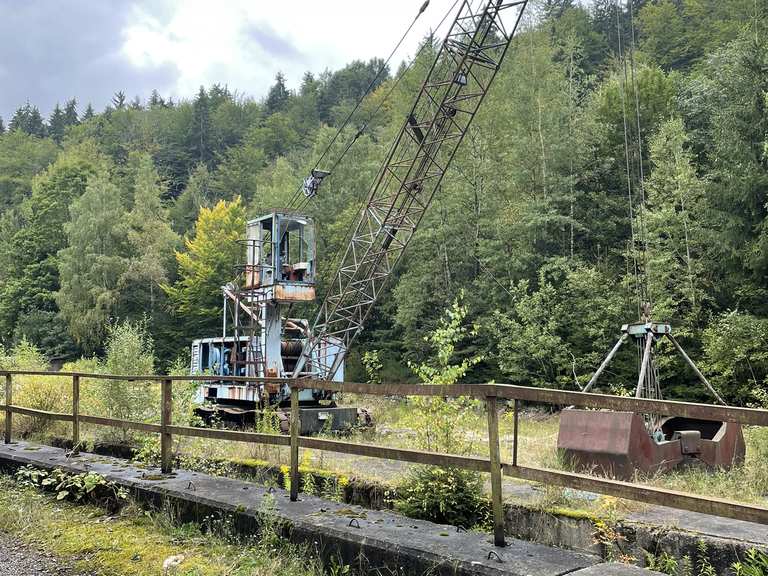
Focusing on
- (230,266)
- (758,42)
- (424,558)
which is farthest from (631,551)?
(230,266)

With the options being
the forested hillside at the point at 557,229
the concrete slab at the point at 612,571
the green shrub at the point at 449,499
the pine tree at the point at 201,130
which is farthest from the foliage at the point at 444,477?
the pine tree at the point at 201,130

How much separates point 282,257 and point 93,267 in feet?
95.9

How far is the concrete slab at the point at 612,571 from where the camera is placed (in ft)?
10.5

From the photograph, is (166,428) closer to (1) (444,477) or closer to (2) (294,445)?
(2) (294,445)

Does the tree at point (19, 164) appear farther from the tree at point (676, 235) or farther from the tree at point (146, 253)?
the tree at point (676, 235)

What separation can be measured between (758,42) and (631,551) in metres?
18.2

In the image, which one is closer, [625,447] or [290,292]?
[625,447]

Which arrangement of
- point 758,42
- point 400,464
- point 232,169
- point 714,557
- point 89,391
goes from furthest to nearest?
point 232,169 → point 758,42 → point 89,391 → point 400,464 → point 714,557

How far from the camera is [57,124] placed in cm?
10088

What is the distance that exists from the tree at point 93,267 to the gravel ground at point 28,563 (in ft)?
123

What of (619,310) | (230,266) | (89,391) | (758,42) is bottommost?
(89,391)

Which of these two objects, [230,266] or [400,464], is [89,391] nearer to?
[400,464]

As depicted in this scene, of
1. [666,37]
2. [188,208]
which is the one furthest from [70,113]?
[666,37]

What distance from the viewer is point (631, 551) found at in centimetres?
438
